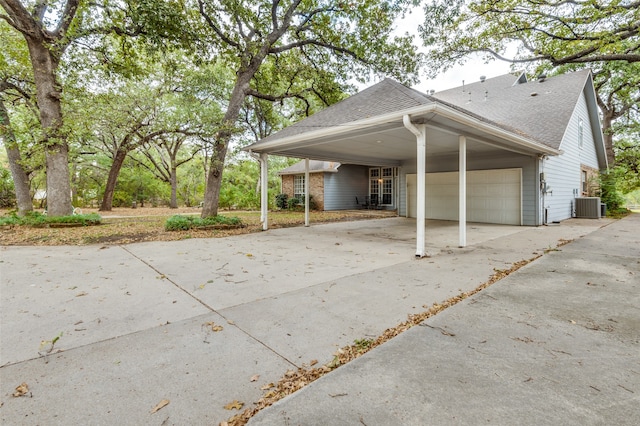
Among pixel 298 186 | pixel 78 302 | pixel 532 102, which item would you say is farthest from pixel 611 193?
pixel 78 302

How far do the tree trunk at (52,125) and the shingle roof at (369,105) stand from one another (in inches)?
252

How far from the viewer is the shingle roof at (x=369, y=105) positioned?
5.52m

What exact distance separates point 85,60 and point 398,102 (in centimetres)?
988

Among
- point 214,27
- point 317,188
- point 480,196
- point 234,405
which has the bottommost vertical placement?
point 234,405

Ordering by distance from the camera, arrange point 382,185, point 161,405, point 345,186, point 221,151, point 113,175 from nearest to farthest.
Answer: point 161,405, point 221,151, point 113,175, point 345,186, point 382,185

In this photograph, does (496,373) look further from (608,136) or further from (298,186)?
(608,136)

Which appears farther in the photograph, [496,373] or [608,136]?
[608,136]

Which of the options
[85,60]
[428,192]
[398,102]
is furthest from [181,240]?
[428,192]

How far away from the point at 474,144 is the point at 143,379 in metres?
9.48

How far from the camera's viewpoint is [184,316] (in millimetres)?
2844

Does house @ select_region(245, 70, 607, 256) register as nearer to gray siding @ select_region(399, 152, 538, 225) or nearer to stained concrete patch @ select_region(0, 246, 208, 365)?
gray siding @ select_region(399, 152, 538, 225)

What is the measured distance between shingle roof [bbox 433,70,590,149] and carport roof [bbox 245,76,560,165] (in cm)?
183

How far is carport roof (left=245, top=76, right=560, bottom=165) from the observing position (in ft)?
17.5

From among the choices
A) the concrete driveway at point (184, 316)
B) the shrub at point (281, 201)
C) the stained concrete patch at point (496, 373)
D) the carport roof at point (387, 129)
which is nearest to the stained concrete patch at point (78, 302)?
the concrete driveway at point (184, 316)
